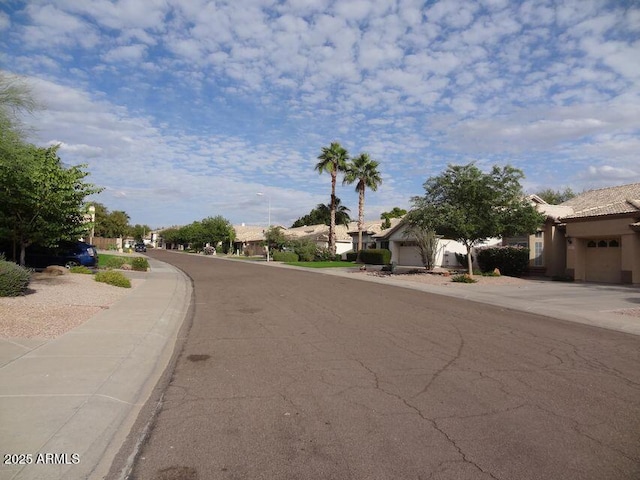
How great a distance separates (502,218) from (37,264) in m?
23.6

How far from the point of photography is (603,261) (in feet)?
88.9

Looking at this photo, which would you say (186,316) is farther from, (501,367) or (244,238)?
(244,238)

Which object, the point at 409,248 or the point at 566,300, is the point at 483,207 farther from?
the point at 409,248

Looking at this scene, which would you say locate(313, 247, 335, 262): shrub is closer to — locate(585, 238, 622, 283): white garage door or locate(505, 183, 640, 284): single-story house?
locate(505, 183, 640, 284): single-story house

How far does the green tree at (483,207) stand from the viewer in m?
26.4

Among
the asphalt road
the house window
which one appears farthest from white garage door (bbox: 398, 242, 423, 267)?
the asphalt road

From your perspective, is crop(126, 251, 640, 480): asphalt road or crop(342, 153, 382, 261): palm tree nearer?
crop(126, 251, 640, 480): asphalt road

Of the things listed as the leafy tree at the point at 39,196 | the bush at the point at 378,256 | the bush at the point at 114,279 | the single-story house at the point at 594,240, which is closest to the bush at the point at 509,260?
the single-story house at the point at 594,240

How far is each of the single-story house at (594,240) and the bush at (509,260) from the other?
124 cm

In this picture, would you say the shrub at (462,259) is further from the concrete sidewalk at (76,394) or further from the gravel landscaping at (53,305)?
the concrete sidewalk at (76,394)

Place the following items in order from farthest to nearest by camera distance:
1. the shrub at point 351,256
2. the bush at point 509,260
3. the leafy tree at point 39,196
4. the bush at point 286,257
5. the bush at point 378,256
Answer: the shrub at point 351,256 < the bush at point 286,257 < the bush at point 378,256 < the bush at point 509,260 < the leafy tree at point 39,196

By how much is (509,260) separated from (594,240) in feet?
16.9

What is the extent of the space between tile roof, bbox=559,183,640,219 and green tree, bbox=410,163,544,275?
358cm

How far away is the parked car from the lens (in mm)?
22078
